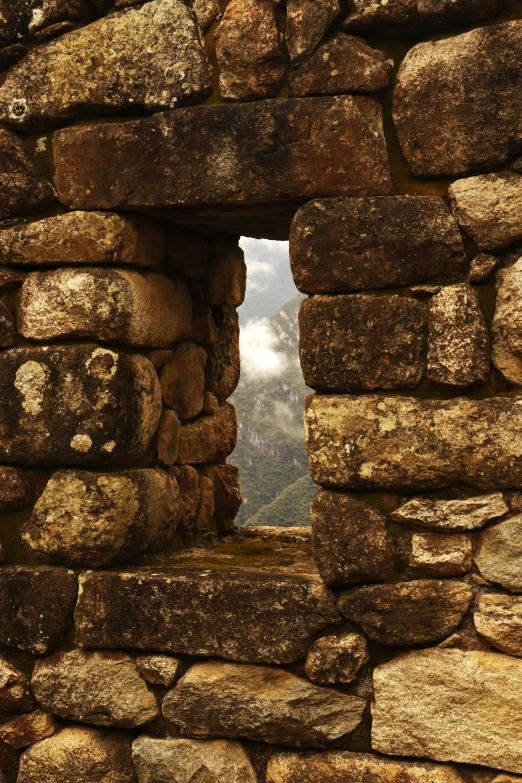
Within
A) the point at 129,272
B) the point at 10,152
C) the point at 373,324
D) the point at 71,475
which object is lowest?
the point at 71,475

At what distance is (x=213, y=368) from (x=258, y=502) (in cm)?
1324

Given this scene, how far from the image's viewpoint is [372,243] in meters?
2.72

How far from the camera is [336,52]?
9.10 feet

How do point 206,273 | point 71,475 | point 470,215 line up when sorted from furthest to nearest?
point 206,273, point 71,475, point 470,215

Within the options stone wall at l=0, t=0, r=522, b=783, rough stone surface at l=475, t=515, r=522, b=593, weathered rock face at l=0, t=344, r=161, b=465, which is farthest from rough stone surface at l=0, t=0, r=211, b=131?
rough stone surface at l=475, t=515, r=522, b=593

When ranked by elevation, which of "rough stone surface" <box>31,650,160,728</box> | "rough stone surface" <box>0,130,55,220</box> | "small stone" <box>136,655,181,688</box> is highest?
"rough stone surface" <box>0,130,55,220</box>

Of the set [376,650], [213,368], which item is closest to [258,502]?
[213,368]

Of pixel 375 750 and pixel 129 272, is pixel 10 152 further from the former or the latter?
pixel 375 750

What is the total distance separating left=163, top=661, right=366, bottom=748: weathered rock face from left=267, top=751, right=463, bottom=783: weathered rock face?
0.05 metres

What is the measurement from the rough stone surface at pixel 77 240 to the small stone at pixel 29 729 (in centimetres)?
167

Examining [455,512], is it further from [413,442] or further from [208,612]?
[208,612]

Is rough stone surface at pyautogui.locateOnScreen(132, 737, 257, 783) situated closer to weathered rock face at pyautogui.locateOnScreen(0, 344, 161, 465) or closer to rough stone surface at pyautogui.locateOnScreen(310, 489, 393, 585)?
rough stone surface at pyautogui.locateOnScreen(310, 489, 393, 585)

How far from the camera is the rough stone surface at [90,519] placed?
9.82 feet

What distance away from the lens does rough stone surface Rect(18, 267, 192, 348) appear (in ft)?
9.89
